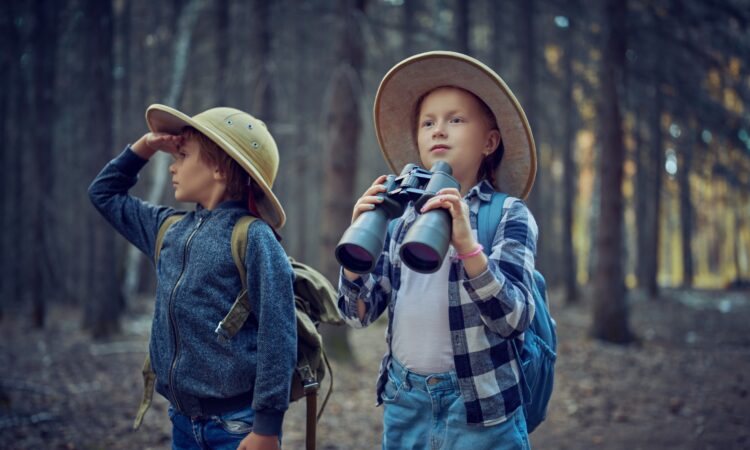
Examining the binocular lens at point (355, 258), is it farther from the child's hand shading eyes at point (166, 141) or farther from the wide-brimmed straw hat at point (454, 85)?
the child's hand shading eyes at point (166, 141)

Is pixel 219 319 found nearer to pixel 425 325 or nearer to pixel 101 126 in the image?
pixel 425 325

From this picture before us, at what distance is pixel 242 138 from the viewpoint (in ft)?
7.87

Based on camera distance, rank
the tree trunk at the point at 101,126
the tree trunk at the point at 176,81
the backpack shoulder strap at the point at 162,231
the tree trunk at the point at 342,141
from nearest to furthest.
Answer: the backpack shoulder strap at the point at 162,231 → the tree trunk at the point at 342,141 → the tree trunk at the point at 101,126 → the tree trunk at the point at 176,81

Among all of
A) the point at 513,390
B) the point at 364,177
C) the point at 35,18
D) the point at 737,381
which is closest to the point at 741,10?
the point at 737,381

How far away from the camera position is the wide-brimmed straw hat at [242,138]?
2297 mm

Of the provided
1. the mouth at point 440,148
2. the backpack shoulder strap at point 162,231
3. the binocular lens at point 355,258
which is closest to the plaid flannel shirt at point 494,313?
the mouth at point 440,148

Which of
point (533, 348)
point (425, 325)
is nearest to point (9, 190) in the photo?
point (425, 325)

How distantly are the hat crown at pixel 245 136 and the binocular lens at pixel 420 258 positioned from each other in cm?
98

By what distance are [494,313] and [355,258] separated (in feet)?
1.46

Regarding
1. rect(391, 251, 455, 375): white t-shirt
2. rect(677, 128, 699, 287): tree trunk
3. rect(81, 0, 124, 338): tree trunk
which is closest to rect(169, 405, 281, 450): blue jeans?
rect(391, 251, 455, 375): white t-shirt

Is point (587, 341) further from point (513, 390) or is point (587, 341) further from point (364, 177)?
point (364, 177)

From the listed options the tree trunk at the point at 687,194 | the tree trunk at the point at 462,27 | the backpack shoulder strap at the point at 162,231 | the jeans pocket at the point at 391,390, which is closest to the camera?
the jeans pocket at the point at 391,390

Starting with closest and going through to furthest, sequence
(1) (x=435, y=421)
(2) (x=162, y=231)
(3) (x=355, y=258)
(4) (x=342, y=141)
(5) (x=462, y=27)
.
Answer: (3) (x=355, y=258) < (1) (x=435, y=421) < (2) (x=162, y=231) < (4) (x=342, y=141) < (5) (x=462, y=27)

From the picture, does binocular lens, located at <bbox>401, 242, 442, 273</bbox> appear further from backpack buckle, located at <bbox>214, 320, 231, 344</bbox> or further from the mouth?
backpack buckle, located at <bbox>214, 320, 231, 344</bbox>
